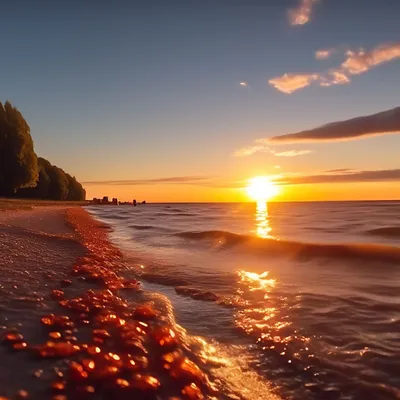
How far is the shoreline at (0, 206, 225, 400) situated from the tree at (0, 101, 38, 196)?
1860 inches

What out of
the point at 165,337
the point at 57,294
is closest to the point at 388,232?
the point at 165,337

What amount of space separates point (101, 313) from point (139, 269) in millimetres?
4864

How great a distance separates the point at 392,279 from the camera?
977cm

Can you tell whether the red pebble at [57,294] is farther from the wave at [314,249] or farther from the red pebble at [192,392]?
the wave at [314,249]

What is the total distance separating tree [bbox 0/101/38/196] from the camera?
4812cm

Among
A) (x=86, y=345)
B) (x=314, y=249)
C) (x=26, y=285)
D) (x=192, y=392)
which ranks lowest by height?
(x=314, y=249)

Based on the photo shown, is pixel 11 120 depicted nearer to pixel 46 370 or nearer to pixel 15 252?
pixel 15 252

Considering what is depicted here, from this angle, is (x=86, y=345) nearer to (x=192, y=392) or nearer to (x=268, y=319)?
(x=192, y=392)

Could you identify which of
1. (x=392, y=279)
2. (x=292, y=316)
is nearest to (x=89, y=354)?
(x=292, y=316)

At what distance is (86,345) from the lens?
12.9 ft

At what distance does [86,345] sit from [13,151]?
51263mm

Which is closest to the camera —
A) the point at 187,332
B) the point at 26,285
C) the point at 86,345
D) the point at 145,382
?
the point at 145,382

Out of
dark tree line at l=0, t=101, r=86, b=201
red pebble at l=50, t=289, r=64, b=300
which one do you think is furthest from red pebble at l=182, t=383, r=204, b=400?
dark tree line at l=0, t=101, r=86, b=201

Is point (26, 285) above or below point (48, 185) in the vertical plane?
below
